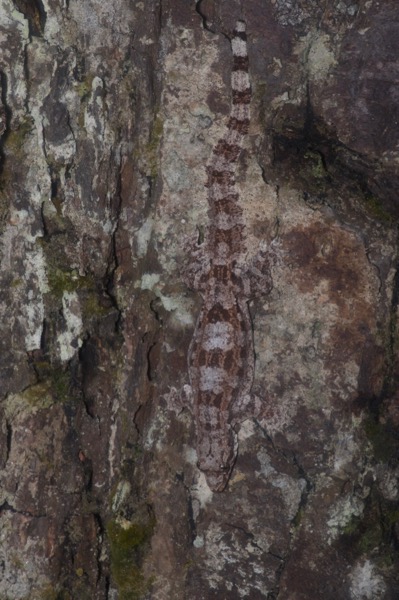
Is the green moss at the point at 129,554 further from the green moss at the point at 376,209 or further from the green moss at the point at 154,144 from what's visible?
the green moss at the point at 376,209

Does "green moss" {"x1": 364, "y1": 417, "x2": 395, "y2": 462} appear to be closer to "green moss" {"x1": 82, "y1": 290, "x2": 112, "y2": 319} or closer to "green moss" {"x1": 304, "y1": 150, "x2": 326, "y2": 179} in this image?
"green moss" {"x1": 304, "y1": 150, "x2": 326, "y2": 179}

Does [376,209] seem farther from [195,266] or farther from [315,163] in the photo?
[195,266]

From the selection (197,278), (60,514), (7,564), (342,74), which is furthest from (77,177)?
(7,564)

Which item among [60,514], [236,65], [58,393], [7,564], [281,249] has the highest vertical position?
[236,65]

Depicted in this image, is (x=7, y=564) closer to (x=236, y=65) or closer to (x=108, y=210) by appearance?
(x=108, y=210)

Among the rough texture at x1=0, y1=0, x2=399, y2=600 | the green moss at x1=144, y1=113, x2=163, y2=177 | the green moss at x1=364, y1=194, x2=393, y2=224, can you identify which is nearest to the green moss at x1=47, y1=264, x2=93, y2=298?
the rough texture at x1=0, y1=0, x2=399, y2=600

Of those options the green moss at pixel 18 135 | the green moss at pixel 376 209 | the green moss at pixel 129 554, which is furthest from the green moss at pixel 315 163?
the green moss at pixel 129 554
